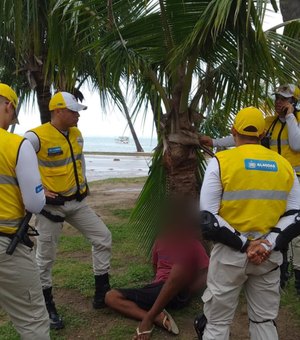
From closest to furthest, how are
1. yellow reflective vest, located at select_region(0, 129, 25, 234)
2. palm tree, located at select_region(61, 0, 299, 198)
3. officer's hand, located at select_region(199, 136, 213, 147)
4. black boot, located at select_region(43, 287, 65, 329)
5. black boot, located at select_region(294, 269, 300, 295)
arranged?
yellow reflective vest, located at select_region(0, 129, 25, 234), palm tree, located at select_region(61, 0, 299, 198), black boot, located at select_region(43, 287, 65, 329), officer's hand, located at select_region(199, 136, 213, 147), black boot, located at select_region(294, 269, 300, 295)

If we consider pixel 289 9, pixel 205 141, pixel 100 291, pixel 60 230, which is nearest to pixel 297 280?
pixel 205 141

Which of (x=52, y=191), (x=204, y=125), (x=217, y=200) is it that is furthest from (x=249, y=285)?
(x=204, y=125)

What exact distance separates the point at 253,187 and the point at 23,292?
5.13 ft

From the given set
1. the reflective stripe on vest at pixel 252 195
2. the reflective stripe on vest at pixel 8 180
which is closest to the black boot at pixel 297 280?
the reflective stripe on vest at pixel 252 195

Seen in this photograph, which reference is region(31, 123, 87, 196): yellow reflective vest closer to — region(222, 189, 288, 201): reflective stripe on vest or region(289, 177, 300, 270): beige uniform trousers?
region(222, 189, 288, 201): reflective stripe on vest

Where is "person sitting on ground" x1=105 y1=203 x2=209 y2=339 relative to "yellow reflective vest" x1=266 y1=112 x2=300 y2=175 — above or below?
below

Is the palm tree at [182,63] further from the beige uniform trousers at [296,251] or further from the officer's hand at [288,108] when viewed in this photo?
the beige uniform trousers at [296,251]

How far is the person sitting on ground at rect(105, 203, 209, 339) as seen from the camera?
12.4 ft

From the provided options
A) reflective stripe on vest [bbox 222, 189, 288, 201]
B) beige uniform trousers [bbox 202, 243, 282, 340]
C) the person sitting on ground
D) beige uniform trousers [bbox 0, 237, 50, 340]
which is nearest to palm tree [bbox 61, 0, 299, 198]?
the person sitting on ground

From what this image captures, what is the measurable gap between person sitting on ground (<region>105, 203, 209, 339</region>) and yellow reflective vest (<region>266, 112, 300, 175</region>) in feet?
3.46

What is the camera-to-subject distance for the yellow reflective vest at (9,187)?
2.70 metres

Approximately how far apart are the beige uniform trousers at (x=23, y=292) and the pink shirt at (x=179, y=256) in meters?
1.43

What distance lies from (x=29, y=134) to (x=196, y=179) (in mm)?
1623

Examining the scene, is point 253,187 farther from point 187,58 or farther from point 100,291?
point 100,291
